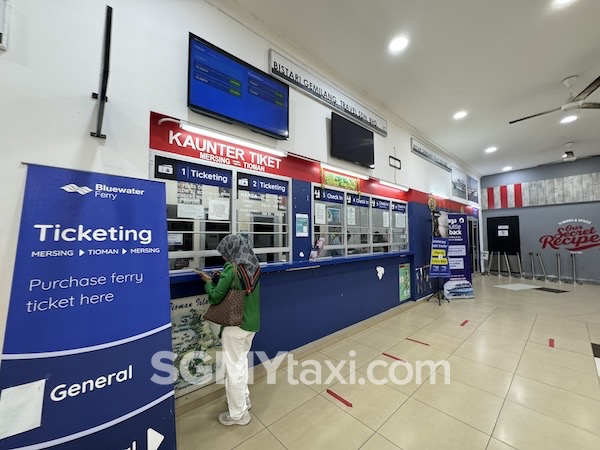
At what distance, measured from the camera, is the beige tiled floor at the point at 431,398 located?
5.85ft

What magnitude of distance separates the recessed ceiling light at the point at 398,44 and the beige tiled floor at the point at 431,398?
3.87 meters

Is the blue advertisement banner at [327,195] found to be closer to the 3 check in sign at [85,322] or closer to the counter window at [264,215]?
the counter window at [264,215]

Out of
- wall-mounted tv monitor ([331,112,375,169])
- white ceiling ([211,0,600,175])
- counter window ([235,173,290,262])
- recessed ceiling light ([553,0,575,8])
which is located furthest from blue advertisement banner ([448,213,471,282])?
counter window ([235,173,290,262])

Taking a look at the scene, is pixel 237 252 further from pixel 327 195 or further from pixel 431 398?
pixel 431 398

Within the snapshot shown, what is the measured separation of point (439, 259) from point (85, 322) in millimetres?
5900

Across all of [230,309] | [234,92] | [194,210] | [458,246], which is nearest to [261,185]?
[194,210]

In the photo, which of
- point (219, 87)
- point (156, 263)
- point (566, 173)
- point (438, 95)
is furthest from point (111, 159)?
point (566, 173)

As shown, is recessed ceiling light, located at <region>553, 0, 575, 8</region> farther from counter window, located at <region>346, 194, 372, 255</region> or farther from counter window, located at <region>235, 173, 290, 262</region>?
counter window, located at <region>235, 173, 290, 262</region>

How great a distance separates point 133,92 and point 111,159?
578 mm

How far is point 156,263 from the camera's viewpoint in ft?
5.40

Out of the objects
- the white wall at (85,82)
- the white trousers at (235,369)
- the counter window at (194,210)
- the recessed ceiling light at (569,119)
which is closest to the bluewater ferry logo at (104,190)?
the white wall at (85,82)

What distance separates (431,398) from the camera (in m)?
2.22

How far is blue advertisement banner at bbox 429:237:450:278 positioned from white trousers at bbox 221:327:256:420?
190 inches

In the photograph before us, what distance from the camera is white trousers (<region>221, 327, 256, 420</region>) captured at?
1.94 metres
